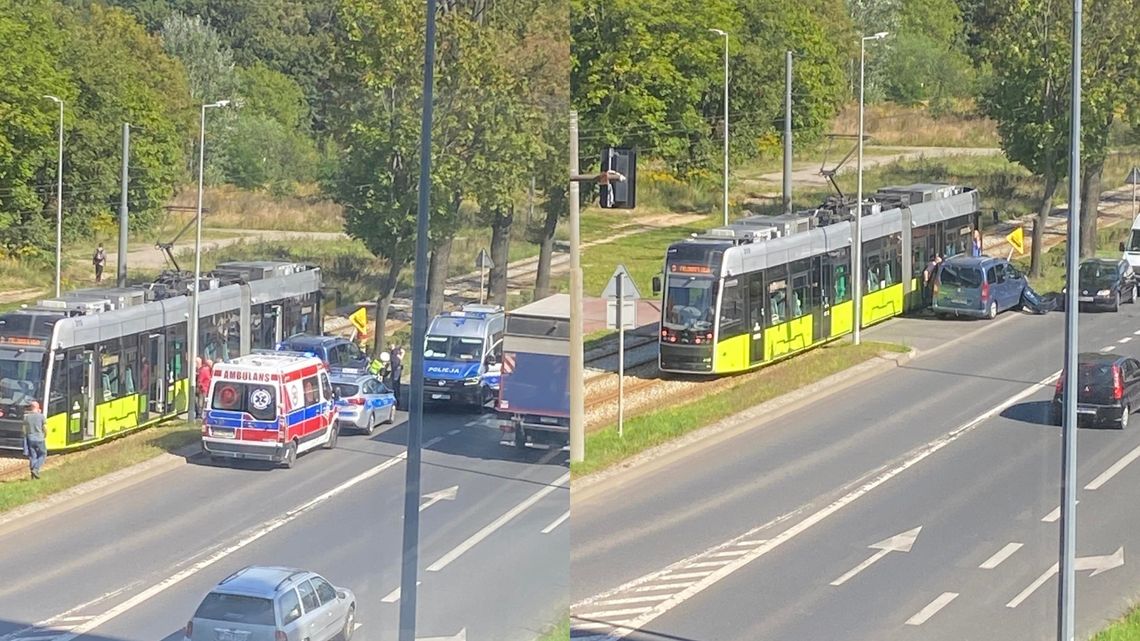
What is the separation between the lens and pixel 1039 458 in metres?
5.78

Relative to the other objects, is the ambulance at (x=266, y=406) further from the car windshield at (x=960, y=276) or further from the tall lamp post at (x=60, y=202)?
the car windshield at (x=960, y=276)

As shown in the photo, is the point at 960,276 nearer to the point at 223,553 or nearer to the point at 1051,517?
the point at 1051,517

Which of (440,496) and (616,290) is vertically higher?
(616,290)

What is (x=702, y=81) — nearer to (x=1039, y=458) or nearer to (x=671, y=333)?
(x=671, y=333)

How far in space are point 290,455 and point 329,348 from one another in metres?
0.34

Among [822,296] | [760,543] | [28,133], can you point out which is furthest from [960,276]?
[28,133]

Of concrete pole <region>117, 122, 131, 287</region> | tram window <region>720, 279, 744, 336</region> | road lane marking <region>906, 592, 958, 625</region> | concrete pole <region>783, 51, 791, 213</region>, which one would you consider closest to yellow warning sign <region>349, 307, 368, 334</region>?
concrete pole <region>117, 122, 131, 287</region>

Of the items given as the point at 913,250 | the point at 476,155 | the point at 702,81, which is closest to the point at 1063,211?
the point at 913,250

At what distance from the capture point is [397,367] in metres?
3.82

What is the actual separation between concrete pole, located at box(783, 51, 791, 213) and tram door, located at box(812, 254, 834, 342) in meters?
0.53

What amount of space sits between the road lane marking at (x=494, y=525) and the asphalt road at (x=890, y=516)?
777 millimetres

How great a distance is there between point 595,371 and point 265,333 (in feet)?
3.70

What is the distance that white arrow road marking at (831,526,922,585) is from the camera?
5.39 meters

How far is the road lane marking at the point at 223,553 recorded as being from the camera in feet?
13.1
